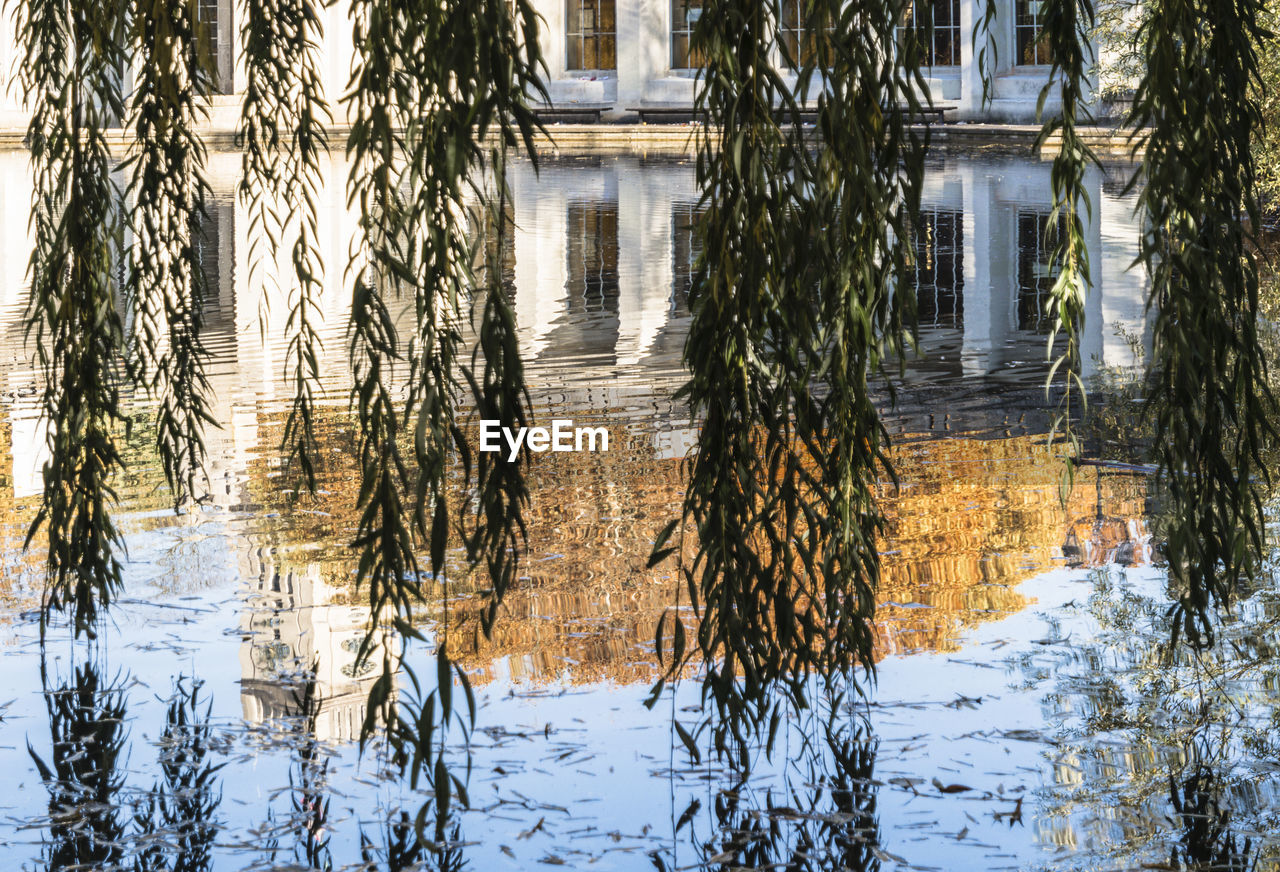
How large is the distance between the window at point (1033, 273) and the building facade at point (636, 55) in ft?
59.1

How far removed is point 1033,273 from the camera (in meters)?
17.6

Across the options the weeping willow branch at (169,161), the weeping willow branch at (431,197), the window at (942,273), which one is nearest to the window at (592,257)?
the window at (942,273)

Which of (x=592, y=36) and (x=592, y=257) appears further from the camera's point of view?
(x=592, y=36)

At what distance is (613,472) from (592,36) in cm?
3855

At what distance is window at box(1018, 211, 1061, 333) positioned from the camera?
576 inches

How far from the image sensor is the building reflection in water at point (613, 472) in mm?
6312

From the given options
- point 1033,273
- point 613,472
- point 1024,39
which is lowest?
point 613,472

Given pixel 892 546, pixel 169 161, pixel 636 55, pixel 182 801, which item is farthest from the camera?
pixel 636 55

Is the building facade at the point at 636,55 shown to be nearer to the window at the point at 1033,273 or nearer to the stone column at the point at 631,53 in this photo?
the stone column at the point at 631,53

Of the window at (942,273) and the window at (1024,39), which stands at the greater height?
the window at (1024,39)

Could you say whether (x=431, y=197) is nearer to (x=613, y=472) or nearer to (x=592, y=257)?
(x=613, y=472)

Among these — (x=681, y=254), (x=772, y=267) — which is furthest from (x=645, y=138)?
(x=772, y=267)

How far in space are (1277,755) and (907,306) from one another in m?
→ 2.19

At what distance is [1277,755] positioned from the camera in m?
4.98
